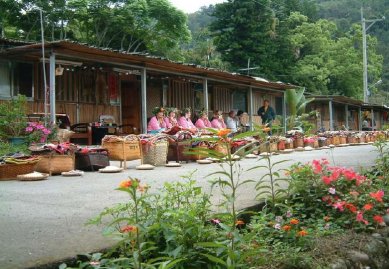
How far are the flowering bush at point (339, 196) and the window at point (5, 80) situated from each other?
32.1 feet

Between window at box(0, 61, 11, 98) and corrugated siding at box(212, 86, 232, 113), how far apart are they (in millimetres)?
9285

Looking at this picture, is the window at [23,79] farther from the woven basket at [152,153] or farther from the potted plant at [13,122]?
the woven basket at [152,153]

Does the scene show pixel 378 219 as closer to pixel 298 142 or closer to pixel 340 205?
pixel 340 205

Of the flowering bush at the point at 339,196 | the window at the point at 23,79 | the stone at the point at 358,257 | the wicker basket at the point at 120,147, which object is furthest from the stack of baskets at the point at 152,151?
the stone at the point at 358,257

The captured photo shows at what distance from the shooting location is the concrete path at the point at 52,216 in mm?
2487

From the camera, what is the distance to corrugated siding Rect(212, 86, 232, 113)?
64.5 feet

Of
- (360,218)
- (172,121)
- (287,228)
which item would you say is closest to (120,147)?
(172,121)

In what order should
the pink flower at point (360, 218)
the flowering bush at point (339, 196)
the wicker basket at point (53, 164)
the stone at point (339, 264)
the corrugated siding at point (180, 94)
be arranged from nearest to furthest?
the stone at point (339, 264) → the pink flower at point (360, 218) → the flowering bush at point (339, 196) → the wicker basket at point (53, 164) → the corrugated siding at point (180, 94)

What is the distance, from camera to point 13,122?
10.0 meters

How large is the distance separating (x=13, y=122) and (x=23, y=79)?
2.76m

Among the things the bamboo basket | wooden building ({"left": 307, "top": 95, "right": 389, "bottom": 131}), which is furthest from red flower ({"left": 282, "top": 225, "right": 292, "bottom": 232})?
wooden building ({"left": 307, "top": 95, "right": 389, "bottom": 131})

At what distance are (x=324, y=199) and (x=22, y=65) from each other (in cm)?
1053

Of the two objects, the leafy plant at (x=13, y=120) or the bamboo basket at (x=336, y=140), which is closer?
the leafy plant at (x=13, y=120)

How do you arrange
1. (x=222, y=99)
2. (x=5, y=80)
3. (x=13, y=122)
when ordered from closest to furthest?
(x=13, y=122), (x=5, y=80), (x=222, y=99)
